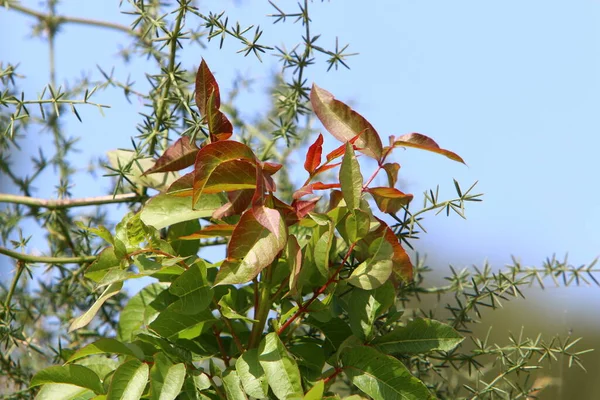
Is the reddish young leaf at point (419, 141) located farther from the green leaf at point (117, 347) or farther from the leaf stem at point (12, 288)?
the leaf stem at point (12, 288)

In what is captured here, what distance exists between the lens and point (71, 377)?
52 cm

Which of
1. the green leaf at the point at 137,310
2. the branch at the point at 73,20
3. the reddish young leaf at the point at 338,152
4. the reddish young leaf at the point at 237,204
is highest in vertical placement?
the branch at the point at 73,20

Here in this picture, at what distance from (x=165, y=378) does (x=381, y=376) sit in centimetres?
16

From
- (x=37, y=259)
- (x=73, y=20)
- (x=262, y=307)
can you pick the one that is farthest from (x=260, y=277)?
(x=73, y=20)

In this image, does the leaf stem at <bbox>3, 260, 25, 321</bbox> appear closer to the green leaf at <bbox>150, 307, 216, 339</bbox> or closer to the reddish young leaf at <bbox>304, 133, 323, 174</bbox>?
the green leaf at <bbox>150, 307, 216, 339</bbox>

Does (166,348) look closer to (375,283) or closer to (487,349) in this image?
(375,283)

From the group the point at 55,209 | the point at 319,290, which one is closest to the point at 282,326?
the point at 319,290

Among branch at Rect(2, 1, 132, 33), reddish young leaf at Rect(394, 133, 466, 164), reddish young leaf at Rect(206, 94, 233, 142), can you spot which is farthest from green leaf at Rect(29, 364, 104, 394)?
branch at Rect(2, 1, 132, 33)

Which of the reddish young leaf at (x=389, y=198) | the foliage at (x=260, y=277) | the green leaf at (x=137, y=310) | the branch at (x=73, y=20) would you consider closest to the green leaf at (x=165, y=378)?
the foliage at (x=260, y=277)

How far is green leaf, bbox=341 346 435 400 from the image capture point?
0.49 m

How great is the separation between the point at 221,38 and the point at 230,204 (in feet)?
0.54

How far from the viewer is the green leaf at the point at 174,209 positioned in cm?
53

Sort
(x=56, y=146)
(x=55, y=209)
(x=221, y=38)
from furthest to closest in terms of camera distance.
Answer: (x=56, y=146) < (x=55, y=209) < (x=221, y=38)

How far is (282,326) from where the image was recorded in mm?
519
